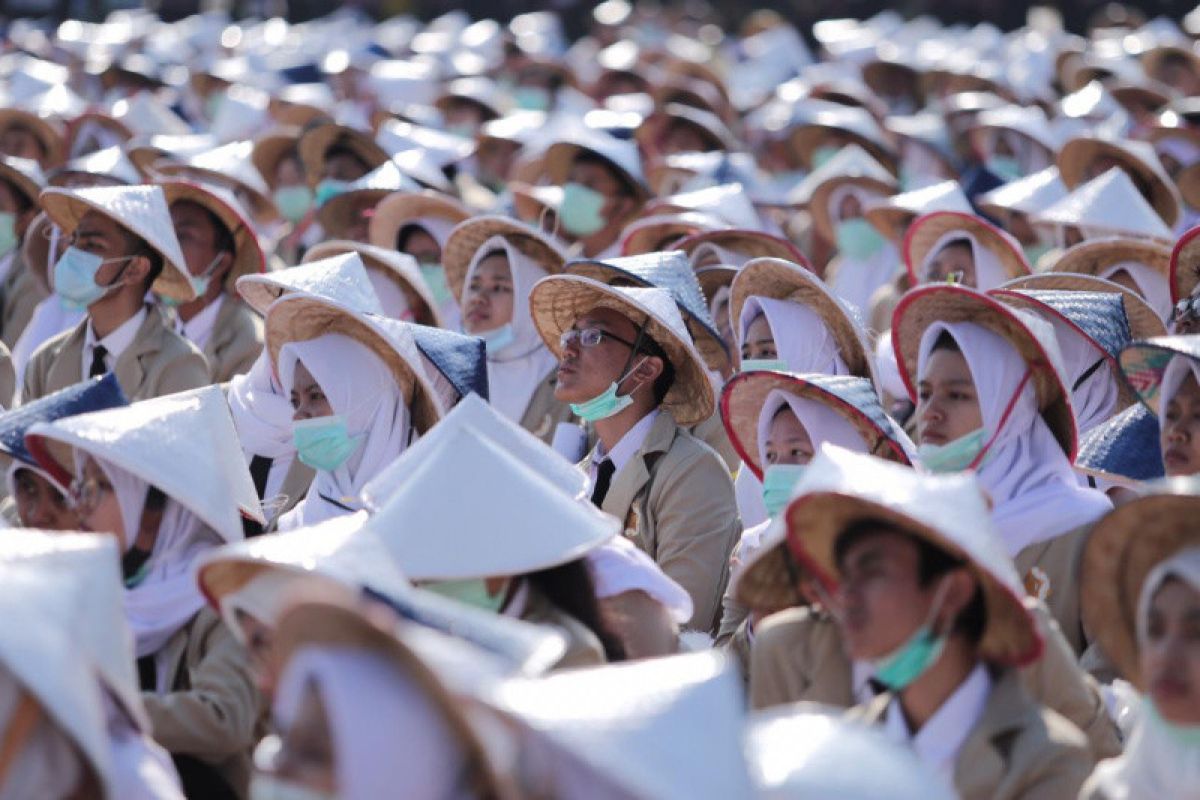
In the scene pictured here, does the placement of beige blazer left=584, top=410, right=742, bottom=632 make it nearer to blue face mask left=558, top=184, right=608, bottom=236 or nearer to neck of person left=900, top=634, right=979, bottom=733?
neck of person left=900, top=634, right=979, bottom=733

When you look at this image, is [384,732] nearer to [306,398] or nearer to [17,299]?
[306,398]

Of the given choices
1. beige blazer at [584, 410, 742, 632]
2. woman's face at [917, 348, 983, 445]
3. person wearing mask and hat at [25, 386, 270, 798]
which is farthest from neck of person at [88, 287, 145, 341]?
woman's face at [917, 348, 983, 445]

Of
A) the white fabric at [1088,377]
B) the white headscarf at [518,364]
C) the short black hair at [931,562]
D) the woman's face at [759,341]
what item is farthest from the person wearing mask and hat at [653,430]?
the short black hair at [931,562]

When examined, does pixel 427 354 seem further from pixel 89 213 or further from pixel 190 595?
pixel 89 213

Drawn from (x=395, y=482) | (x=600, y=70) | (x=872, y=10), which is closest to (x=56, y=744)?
(x=395, y=482)

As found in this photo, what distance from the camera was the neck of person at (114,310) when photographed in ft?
25.9

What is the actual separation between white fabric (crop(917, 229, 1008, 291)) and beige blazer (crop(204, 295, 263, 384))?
262 cm

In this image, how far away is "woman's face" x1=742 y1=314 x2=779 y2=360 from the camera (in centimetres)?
714

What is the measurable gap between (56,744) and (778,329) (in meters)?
3.87

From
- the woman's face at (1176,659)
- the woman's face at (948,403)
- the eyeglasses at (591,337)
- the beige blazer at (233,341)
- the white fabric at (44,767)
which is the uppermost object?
the woman's face at (1176,659)

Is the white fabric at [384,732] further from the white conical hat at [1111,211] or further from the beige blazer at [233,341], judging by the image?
the white conical hat at [1111,211]

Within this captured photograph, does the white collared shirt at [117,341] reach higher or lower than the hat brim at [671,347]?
lower

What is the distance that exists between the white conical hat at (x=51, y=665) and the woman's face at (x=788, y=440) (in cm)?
248

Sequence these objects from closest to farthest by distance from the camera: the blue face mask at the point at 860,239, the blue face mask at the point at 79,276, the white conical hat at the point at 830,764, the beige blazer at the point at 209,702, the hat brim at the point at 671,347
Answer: the white conical hat at the point at 830,764 → the beige blazer at the point at 209,702 → the hat brim at the point at 671,347 → the blue face mask at the point at 79,276 → the blue face mask at the point at 860,239
